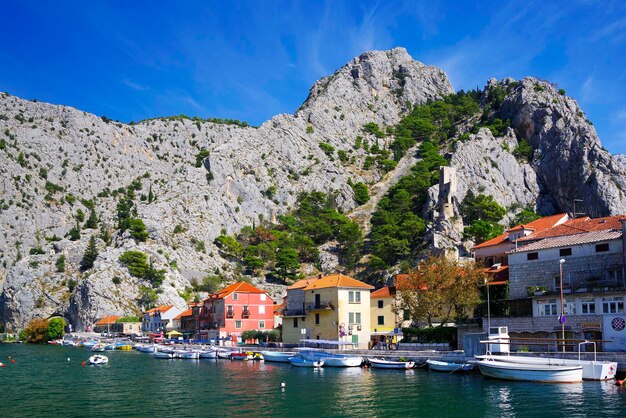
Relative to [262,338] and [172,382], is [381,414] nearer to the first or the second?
[172,382]

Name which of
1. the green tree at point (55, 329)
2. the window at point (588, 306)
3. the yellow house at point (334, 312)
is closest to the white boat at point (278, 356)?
the yellow house at point (334, 312)

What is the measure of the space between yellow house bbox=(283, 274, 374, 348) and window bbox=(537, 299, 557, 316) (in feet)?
72.7

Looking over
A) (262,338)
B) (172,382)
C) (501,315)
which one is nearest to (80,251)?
(262,338)

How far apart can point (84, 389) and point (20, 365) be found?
26709 mm

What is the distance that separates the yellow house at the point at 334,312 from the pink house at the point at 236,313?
19.9 metres

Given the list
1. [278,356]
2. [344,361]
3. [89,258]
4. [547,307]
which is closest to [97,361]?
[278,356]

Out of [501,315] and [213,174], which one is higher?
[213,174]

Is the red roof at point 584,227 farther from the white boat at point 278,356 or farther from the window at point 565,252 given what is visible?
the white boat at point 278,356

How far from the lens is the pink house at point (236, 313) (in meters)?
89.6

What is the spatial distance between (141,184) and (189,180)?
2948 centimetres

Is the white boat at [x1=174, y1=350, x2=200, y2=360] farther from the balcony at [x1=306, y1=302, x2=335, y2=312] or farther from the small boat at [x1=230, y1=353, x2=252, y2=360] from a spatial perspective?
the balcony at [x1=306, y1=302, x2=335, y2=312]

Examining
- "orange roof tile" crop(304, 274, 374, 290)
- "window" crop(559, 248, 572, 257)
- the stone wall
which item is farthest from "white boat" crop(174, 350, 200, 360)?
"window" crop(559, 248, 572, 257)

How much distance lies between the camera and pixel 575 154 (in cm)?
13000

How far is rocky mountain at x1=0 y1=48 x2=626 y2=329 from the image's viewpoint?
395ft
